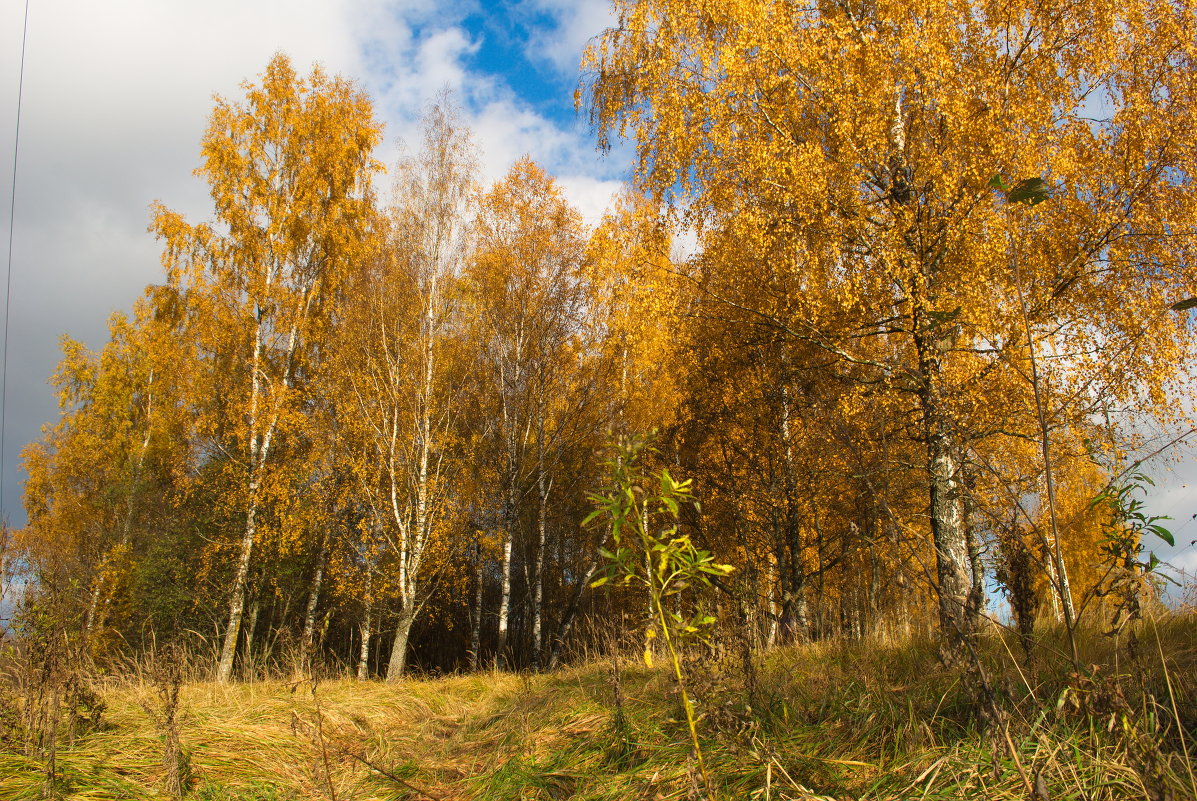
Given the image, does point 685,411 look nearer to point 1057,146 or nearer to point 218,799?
point 1057,146

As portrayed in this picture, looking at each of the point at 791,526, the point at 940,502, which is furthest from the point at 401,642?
the point at 940,502

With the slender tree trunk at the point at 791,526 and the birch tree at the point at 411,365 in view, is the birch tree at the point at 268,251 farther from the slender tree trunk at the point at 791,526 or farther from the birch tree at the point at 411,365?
the slender tree trunk at the point at 791,526

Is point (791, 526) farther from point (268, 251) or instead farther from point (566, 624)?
point (268, 251)

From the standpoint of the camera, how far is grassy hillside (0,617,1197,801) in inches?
80.1

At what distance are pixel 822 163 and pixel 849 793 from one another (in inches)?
207

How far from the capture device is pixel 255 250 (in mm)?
12008

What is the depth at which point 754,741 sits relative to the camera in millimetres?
Answer: 2137

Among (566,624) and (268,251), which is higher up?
(268,251)

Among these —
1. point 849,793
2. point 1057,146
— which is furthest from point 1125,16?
point 849,793

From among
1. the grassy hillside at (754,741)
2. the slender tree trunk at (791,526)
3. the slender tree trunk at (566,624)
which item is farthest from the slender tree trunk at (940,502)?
the slender tree trunk at (566,624)

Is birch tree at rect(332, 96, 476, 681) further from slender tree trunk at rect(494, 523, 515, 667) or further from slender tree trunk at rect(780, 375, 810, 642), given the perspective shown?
slender tree trunk at rect(780, 375, 810, 642)

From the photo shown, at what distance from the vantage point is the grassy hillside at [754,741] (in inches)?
80.1

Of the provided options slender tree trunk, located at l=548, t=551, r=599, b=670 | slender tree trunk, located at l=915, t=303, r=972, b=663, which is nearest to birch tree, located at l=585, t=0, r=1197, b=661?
slender tree trunk, located at l=915, t=303, r=972, b=663

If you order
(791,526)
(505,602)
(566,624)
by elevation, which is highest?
(791,526)
